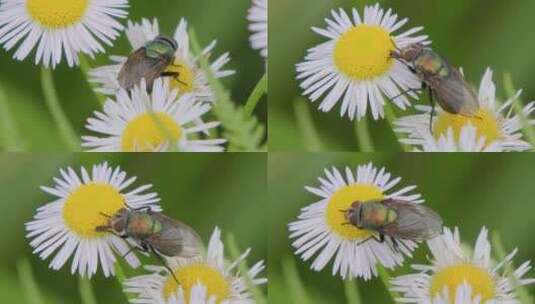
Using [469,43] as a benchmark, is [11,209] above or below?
below

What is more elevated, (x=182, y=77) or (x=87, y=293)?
(x=182, y=77)

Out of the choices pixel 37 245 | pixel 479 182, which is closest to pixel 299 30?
pixel 479 182

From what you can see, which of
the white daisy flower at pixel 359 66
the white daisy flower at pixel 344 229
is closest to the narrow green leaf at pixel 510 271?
the white daisy flower at pixel 344 229

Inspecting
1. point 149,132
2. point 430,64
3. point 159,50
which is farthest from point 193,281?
point 430,64

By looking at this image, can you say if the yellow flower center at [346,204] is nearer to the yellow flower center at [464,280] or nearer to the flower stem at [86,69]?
the yellow flower center at [464,280]

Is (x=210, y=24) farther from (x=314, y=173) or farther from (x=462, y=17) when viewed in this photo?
(x=462, y=17)

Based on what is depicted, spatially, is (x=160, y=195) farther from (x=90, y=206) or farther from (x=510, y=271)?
(x=510, y=271)
